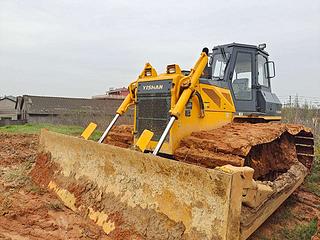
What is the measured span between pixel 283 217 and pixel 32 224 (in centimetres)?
330

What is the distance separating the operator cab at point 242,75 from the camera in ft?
20.0

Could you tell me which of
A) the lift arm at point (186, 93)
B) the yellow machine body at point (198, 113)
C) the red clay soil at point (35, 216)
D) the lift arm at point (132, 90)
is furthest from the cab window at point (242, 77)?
the red clay soil at point (35, 216)

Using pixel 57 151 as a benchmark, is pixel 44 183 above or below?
below

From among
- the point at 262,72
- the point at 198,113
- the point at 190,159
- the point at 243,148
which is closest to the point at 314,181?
the point at 262,72

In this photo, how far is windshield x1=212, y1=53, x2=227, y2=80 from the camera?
6203mm

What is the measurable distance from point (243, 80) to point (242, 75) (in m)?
0.10

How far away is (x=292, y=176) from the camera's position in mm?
4773

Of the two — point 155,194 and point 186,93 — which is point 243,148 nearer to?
point 186,93

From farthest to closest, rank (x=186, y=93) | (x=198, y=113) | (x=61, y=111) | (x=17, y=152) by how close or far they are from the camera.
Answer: (x=61, y=111) → (x=17, y=152) → (x=198, y=113) → (x=186, y=93)

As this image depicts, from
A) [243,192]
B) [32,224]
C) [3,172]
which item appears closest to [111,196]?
[32,224]

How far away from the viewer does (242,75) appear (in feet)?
20.5

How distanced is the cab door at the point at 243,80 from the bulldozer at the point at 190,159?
2 centimetres

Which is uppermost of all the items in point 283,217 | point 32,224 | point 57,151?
point 57,151

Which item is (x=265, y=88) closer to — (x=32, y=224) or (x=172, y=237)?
(x=172, y=237)
